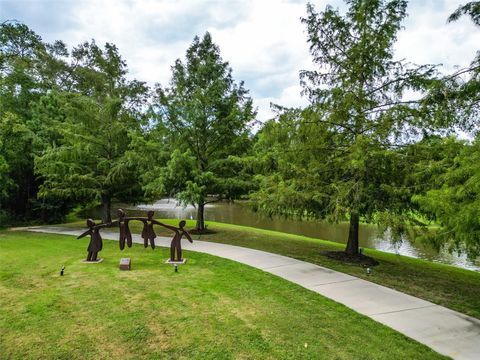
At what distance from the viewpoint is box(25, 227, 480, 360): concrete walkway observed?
4.33m

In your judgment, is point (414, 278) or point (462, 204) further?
point (414, 278)

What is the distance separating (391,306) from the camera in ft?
18.3

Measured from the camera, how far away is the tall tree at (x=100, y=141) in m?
13.1

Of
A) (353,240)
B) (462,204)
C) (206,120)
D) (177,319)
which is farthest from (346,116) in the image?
(177,319)

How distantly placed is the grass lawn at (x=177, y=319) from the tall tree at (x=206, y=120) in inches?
200

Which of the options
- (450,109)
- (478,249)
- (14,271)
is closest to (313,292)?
(478,249)

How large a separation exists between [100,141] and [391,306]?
12567 mm

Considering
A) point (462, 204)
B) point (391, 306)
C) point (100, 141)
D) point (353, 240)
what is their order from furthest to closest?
point (100, 141), point (353, 240), point (391, 306), point (462, 204)

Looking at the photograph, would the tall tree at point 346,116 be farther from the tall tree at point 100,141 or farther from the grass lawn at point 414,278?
the tall tree at point 100,141

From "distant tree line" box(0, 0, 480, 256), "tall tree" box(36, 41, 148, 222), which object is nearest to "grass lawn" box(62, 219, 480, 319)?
"distant tree line" box(0, 0, 480, 256)

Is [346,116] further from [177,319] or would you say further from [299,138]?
[177,319]

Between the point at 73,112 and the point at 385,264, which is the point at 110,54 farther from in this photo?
the point at 385,264

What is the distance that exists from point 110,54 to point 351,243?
12.8 meters

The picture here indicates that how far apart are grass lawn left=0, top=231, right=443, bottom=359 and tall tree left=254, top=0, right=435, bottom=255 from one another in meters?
2.52
